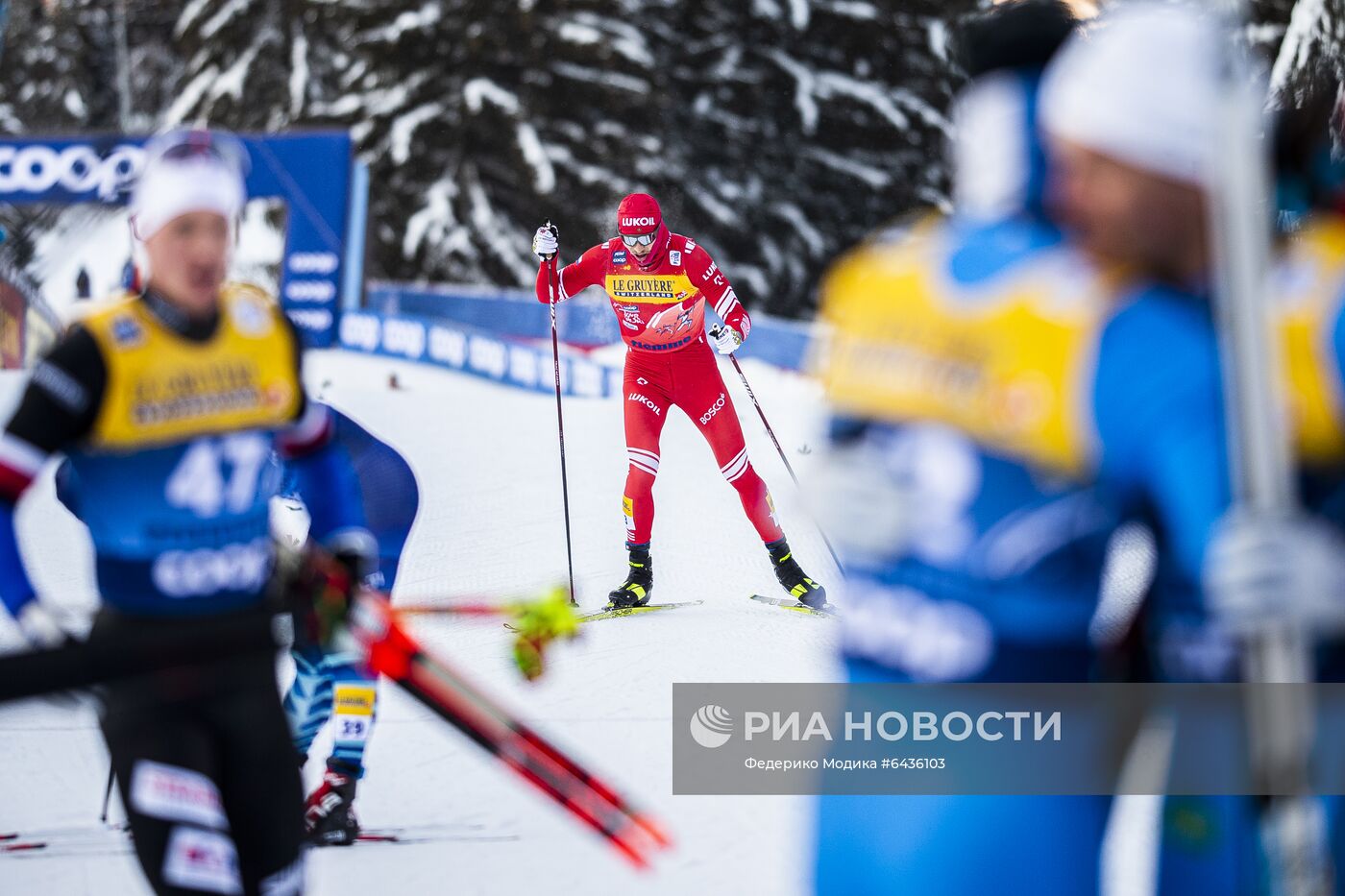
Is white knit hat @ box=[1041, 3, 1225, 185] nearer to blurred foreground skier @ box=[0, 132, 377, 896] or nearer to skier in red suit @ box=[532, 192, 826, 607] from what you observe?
blurred foreground skier @ box=[0, 132, 377, 896]

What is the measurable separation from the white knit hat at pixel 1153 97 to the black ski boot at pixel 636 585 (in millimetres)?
6405

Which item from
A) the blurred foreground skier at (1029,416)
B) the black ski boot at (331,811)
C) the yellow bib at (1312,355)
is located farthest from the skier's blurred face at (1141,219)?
the black ski boot at (331,811)

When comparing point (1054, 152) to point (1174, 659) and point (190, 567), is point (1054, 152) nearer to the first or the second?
point (1174, 659)

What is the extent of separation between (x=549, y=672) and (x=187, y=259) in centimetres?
321

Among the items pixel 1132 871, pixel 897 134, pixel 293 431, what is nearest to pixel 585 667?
pixel 1132 871

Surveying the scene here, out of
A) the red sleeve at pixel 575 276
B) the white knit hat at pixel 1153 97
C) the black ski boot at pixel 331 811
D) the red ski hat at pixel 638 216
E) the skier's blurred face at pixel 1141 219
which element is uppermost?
Result: the red ski hat at pixel 638 216

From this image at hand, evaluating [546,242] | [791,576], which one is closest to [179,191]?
[546,242]

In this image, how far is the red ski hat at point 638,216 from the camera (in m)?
7.94

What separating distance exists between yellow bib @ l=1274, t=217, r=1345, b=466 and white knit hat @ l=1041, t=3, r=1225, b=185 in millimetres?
190

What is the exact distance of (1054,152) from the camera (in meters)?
1.85

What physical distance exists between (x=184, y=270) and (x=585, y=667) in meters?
4.21

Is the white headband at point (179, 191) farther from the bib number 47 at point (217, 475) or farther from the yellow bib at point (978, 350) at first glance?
A: the yellow bib at point (978, 350)

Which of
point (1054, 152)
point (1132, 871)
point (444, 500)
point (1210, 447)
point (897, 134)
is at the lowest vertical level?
point (1132, 871)

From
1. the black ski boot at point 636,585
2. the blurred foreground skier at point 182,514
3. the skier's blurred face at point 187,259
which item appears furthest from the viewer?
the black ski boot at point 636,585
